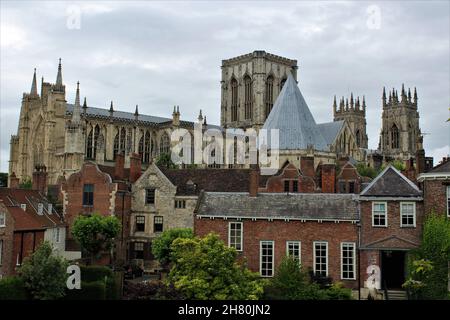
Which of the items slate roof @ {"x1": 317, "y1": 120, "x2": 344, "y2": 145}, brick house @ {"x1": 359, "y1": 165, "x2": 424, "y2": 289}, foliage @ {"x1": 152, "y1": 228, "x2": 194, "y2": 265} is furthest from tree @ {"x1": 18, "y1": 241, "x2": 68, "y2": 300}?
slate roof @ {"x1": 317, "y1": 120, "x2": 344, "y2": 145}

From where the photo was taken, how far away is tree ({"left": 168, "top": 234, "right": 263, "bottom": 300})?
2761cm

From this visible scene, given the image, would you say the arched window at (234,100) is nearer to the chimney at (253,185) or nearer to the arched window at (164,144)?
the arched window at (164,144)

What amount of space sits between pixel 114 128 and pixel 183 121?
48.4 feet

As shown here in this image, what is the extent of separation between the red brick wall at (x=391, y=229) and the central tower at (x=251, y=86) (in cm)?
9406

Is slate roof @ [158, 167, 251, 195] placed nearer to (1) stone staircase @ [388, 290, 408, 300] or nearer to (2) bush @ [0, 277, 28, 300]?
(1) stone staircase @ [388, 290, 408, 300]

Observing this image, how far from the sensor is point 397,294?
33.2 meters

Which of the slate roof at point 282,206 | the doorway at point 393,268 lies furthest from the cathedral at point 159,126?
the doorway at point 393,268

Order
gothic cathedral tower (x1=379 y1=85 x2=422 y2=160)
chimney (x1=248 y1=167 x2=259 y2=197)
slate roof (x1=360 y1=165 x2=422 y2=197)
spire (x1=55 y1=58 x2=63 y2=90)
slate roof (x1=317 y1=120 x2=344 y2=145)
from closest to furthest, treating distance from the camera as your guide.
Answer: slate roof (x1=360 y1=165 x2=422 y2=197) < chimney (x1=248 y1=167 x2=259 y2=197) < slate roof (x1=317 y1=120 x2=344 y2=145) < spire (x1=55 y1=58 x2=63 y2=90) < gothic cathedral tower (x1=379 y1=85 x2=422 y2=160)

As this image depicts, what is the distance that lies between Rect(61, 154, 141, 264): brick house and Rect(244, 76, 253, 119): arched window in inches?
3472

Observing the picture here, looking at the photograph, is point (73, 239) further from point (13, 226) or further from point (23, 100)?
point (23, 100)

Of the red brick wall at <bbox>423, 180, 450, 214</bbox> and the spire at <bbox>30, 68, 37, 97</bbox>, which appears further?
the spire at <bbox>30, 68, 37, 97</bbox>
